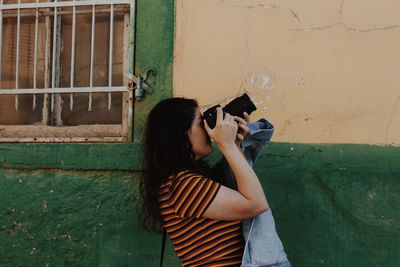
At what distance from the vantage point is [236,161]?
1.74m


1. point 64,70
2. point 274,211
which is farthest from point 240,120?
point 64,70

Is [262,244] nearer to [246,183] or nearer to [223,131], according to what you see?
[246,183]

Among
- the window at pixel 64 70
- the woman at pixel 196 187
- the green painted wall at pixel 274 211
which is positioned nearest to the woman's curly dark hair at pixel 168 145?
the woman at pixel 196 187

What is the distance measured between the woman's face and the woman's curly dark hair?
1cm

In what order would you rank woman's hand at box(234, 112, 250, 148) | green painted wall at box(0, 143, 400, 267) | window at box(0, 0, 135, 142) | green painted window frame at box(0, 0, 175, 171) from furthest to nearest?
window at box(0, 0, 135, 142)
green painted window frame at box(0, 0, 175, 171)
green painted wall at box(0, 143, 400, 267)
woman's hand at box(234, 112, 250, 148)

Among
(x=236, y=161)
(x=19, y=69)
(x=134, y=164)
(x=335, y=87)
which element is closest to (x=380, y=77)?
(x=335, y=87)

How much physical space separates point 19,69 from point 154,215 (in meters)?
1.70

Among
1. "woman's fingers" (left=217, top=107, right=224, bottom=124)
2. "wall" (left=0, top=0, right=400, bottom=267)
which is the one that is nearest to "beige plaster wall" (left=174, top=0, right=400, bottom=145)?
"wall" (left=0, top=0, right=400, bottom=267)

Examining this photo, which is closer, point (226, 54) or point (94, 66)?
point (226, 54)

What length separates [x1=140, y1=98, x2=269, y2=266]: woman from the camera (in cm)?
170

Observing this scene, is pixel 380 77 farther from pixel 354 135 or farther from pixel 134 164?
pixel 134 164

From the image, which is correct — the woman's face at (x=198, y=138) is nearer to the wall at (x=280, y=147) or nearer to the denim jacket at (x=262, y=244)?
the denim jacket at (x=262, y=244)

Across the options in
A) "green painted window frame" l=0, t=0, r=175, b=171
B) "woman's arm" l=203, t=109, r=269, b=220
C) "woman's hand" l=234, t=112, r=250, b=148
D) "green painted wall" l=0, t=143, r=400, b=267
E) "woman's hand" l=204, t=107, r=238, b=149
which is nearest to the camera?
"woman's arm" l=203, t=109, r=269, b=220

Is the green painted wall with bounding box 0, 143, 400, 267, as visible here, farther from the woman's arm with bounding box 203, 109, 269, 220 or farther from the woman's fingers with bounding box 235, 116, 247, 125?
the woman's arm with bounding box 203, 109, 269, 220
